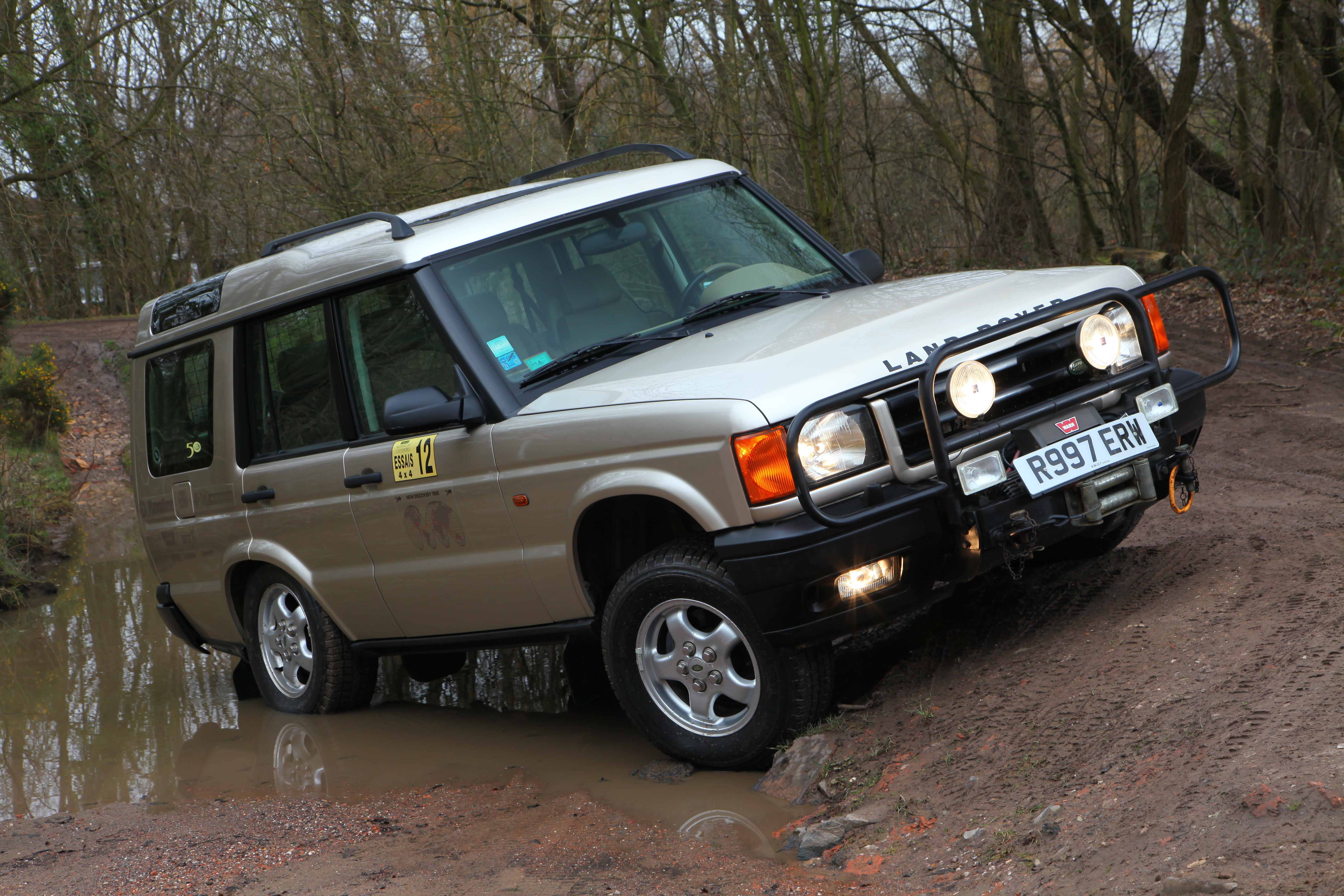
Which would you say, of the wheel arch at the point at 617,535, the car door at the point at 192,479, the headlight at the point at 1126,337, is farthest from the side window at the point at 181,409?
the headlight at the point at 1126,337

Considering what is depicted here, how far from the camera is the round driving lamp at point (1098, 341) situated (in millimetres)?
4059

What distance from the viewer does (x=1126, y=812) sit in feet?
9.61

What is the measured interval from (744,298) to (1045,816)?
2.40 m

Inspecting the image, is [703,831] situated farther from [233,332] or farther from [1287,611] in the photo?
[233,332]

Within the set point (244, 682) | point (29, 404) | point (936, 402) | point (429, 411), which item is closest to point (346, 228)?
point (429, 411)

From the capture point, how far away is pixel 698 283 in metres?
4.85

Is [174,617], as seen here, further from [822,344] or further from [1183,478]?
[1183,478]

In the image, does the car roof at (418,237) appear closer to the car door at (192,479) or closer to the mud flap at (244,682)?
the car door at (192,479)

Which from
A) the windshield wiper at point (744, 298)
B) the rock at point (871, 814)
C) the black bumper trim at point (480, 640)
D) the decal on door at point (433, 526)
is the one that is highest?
the windshield wiper at point (744, 298)

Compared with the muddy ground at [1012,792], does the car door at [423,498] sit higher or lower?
higher

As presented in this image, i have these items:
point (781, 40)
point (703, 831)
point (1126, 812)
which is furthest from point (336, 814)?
point (781, 40)

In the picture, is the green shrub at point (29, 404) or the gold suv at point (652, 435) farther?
the green shrub at point (29, 404)

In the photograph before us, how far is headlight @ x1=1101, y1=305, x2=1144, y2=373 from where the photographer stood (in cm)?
423

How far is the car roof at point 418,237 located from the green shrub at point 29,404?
35.5ft
